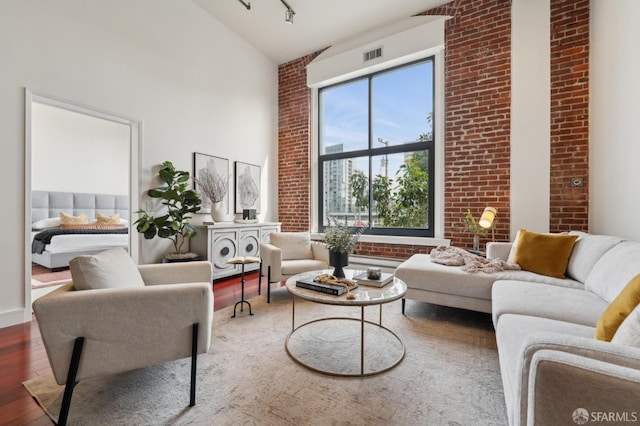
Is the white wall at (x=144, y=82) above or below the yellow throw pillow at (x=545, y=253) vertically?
above

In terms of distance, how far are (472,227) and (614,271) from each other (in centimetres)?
177

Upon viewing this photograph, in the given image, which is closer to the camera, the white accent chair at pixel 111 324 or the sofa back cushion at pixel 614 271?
the white accent chair at pixel 111 324

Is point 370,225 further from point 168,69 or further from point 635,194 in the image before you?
point 168,69

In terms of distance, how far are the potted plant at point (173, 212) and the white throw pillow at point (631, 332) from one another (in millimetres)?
3685

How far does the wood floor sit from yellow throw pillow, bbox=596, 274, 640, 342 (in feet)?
8.27

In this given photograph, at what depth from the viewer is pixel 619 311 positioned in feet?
3.74

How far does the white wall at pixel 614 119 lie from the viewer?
232cm

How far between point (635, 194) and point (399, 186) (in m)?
2.54

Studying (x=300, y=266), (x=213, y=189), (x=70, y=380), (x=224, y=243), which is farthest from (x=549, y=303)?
(x=213, y=189)

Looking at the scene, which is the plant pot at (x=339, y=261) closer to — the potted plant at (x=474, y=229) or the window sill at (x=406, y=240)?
the window sill at (x=406, y=240)

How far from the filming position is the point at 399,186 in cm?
448

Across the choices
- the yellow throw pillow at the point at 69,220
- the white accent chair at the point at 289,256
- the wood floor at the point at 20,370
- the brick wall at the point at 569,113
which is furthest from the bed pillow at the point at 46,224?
the brick wall at the point at 569,113

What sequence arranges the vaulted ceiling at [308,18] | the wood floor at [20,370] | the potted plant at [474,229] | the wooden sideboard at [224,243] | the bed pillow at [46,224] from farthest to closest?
the bed pillow at [46,224]
the vaulted ceiling at [308,18]
the wooden sideboard at [224,243]
the potted plant at [474,229]
the wood floor at [20,370]

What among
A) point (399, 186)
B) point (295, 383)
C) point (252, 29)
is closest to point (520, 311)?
point (295, 383)
